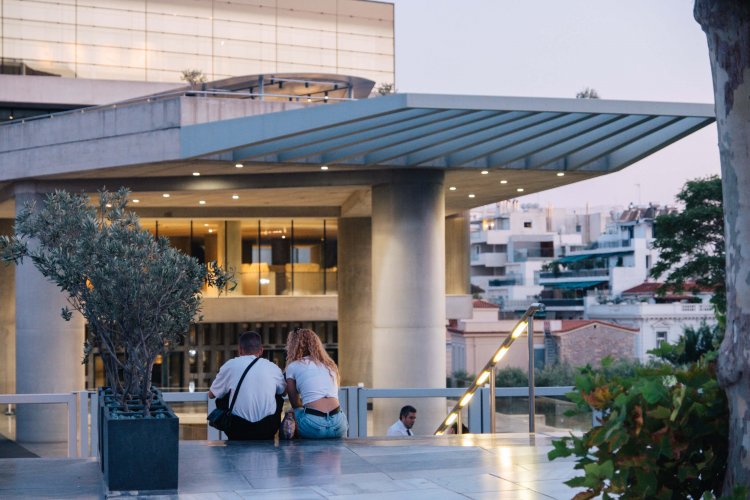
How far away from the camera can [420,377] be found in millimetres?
26484

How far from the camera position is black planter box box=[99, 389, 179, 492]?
874 centimetres

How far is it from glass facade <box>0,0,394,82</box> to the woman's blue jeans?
47630mm

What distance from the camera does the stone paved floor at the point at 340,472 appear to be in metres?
8.79

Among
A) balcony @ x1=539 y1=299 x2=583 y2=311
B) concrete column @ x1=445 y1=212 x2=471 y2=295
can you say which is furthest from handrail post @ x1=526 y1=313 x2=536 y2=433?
balcony @ x1=539 y1=299 x2=583 y2=311

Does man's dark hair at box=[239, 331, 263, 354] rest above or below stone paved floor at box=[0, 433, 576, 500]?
above

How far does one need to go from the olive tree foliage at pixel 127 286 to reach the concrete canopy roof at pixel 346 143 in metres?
9.85

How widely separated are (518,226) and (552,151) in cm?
13973

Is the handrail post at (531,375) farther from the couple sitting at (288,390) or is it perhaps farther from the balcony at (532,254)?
the balcony at (532,254)

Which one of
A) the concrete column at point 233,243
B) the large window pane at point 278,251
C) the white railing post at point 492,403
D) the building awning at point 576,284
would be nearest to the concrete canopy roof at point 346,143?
the white railing post at point 492,403

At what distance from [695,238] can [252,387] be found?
45021mm

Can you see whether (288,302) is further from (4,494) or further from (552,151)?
(4,494)

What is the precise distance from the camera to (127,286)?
30.1ft

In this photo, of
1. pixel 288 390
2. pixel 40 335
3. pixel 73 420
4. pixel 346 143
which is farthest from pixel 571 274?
pixel 288 390

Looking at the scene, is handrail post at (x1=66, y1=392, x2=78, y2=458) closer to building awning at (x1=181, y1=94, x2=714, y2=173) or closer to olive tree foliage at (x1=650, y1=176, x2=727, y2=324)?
building awning at (x1=181, y1=94, x2=714, y2=173)
